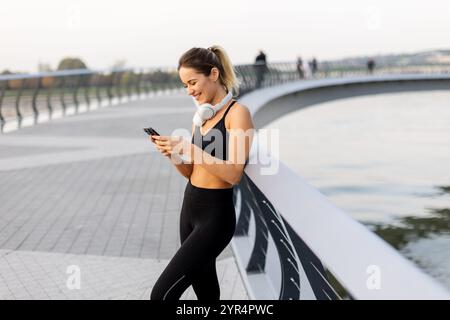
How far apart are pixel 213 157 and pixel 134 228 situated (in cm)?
373

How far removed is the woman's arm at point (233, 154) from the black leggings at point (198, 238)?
17 cm

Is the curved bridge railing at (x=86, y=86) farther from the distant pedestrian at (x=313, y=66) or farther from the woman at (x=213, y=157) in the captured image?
the distant pedestrian at (x=313, y=66)

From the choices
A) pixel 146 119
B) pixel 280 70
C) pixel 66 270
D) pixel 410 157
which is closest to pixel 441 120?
pixel 280 70

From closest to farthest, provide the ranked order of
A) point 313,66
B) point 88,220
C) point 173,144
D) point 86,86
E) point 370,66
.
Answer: point 173,144, point 88,220, point 86,86, point 313,66, point 370,66

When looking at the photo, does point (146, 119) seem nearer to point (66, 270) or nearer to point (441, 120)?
point (66, 270)

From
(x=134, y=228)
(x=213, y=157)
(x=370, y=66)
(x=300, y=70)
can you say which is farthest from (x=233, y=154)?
(x=370, y=66)

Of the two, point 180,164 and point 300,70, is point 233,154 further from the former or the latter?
point 300,70

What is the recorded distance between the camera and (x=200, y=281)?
10.3 ft

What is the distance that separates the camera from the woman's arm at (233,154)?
2814 mm

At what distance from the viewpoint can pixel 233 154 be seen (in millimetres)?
2852

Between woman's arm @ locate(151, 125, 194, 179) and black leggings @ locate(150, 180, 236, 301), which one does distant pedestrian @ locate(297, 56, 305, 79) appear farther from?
black leggings @ locate(150, 180, 236, 301)

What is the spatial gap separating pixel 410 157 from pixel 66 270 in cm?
2840

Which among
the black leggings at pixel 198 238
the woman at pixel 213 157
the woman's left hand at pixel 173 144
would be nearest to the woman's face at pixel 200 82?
the woman at pixel 213 157

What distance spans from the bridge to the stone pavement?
0.5 inches
